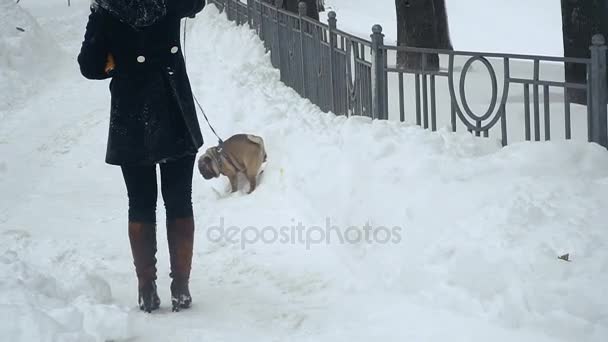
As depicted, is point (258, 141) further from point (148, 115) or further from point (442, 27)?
point (442, 27)

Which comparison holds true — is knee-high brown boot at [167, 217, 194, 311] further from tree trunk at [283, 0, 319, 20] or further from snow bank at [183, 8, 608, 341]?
tree trunk at [283, 0, 319, 20]

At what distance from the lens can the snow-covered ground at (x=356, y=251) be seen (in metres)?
4.75

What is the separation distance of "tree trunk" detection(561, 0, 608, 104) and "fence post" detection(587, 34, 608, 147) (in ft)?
9.82

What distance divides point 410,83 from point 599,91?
16.7 feet

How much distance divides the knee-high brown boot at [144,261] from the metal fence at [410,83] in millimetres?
2695

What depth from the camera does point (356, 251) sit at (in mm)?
6230

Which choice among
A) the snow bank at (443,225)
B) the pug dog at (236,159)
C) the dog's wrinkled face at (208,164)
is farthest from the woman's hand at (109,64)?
the dog's wrinkled face at (208,164)

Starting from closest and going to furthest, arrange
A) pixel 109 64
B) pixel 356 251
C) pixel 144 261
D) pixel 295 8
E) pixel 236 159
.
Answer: pixel 109 64 → pixel 144 261 → pixel 356 251 → pixel 236 159 → pixel 295 8

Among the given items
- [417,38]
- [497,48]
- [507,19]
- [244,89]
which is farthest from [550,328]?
[507,19]

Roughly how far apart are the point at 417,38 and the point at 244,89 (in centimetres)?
327

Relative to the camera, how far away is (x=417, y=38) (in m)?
13.3

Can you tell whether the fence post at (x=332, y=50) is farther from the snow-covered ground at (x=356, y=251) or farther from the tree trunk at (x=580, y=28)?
the tree trunk at (x=580, y=28)

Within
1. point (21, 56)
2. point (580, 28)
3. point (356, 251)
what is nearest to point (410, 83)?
point (580, 28)

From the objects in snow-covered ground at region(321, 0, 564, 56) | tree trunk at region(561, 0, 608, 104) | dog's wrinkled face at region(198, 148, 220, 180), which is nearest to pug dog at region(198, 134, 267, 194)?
dog's wrinkled face at region(198, 148, 220, 180)
